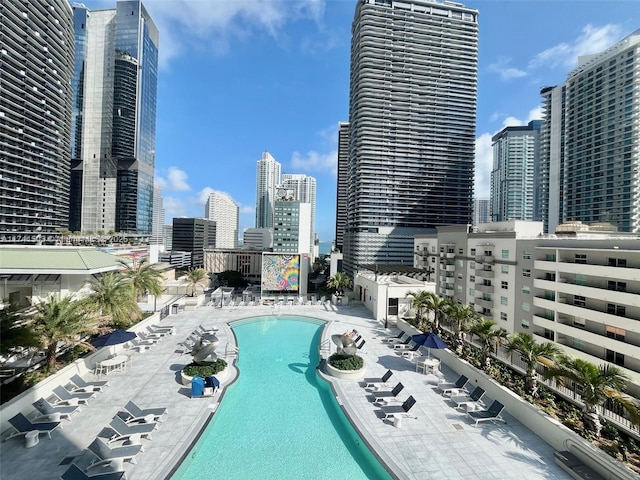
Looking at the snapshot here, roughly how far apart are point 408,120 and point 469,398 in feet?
274

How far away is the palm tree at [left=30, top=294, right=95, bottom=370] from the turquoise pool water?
7179mm

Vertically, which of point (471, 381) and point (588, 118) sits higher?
point (588, 118)

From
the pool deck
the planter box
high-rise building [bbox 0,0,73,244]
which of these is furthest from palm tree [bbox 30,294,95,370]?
high-rise building [bbox 0,0,73,244]

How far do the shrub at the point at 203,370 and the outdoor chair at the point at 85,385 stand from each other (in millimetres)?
3401

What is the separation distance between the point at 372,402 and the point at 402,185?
7770cm

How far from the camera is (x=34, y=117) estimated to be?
62594mm

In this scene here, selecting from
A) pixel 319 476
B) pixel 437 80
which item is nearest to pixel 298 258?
pixel 319 476

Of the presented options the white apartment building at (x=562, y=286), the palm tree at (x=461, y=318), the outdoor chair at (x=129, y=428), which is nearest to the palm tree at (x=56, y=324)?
the outdoor chair at (x=129, y=428)

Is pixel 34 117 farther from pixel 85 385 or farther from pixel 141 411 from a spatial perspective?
pixel 141 411

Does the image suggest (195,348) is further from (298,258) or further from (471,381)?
(298,258)

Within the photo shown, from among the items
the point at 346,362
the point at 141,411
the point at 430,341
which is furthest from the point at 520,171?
the point at 141,411

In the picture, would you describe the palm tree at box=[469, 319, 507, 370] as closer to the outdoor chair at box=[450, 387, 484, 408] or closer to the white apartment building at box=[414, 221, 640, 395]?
the outdoor chair at box=[450, 387, 484, 408]

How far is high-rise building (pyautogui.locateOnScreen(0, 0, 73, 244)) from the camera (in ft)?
185

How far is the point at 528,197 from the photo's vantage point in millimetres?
153250
